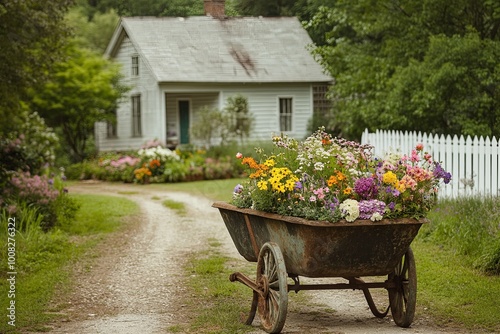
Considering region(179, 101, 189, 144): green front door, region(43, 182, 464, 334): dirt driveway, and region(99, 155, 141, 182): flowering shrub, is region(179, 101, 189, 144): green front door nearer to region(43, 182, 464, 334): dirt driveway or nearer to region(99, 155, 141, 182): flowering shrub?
region(99, 155, 141, 182): flowering shrub

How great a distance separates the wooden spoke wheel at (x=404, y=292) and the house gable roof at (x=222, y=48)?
23.3 m

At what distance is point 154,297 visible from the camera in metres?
9.53

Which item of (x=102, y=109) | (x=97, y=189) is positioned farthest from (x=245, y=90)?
(x=97, y=189)

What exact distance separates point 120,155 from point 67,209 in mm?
12770

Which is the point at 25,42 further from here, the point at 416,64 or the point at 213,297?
the point at 416,64

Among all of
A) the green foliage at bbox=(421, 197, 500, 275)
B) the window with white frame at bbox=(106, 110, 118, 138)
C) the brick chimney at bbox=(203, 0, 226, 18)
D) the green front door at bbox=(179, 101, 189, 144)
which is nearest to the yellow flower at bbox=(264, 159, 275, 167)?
the green foliage at bbox=(421, 197, 500, 275)

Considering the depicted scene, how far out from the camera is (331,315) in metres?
Result: 8.48

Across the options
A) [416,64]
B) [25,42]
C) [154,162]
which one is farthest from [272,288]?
[154,162]

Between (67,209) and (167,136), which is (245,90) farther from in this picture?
(67,209)

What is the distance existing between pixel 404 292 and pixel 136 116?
26941mm

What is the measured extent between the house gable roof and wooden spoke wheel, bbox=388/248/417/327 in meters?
23.3

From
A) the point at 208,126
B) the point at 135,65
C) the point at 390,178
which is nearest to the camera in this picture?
the point at 390,178

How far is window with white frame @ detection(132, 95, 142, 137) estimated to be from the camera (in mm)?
33719

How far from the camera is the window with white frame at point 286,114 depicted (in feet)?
111
